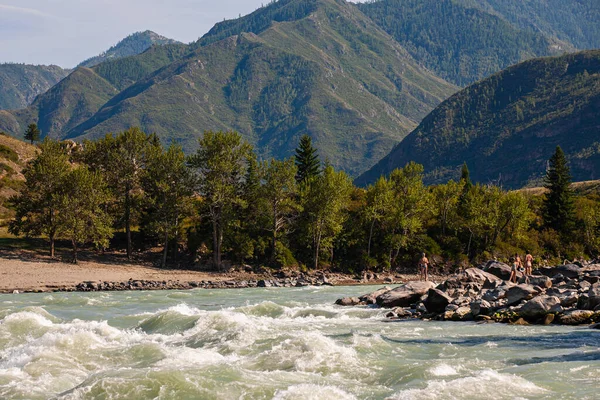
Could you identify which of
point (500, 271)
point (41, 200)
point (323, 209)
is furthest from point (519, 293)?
point (41, 200)

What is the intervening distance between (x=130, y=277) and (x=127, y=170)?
55.0 ft

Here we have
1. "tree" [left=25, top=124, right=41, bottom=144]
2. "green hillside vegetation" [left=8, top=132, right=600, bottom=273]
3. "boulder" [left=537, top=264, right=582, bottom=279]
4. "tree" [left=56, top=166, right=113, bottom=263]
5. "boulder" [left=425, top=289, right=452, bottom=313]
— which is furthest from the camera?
"tree" [left=25, top=124, right=41, bottom=144]

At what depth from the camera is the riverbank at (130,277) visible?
180ft

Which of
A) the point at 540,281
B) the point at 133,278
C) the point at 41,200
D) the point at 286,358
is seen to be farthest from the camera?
the point at 41,200

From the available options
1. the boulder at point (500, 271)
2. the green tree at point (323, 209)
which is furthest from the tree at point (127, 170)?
the boulder at point (500, 271)

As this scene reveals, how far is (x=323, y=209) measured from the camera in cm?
7431

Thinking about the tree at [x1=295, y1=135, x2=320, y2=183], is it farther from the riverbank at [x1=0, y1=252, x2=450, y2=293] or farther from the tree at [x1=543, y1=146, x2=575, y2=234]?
the tree at [x1=543, y1=146, x2=575, y2=234]

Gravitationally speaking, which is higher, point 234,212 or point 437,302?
point 234,212

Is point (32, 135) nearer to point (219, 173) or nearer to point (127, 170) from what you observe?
point (127, 170)

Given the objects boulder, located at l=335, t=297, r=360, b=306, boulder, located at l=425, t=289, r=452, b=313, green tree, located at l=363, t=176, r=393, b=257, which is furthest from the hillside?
boulder, located at l=425, t=289, r=452, b=313

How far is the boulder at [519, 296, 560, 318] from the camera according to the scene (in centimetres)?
3206

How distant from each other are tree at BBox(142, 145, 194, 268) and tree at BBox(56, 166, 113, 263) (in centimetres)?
562

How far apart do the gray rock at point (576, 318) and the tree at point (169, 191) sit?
48845 mm

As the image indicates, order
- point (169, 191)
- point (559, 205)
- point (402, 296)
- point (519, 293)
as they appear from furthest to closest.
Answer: point (559, 205) → point (169, 191) → point (402, 296) → point (519, 293)
